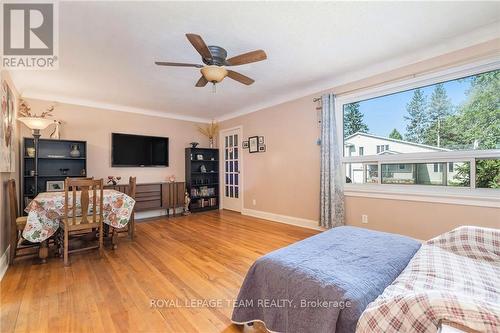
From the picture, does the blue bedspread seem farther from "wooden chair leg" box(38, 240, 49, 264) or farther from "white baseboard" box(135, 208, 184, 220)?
"white baseboard" box(135, 208, 184, 220)

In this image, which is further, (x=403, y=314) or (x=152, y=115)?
(x=152, y=115)

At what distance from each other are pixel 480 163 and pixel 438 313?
265 cm

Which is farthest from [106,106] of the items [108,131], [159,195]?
[159,195]

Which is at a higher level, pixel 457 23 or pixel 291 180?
pixel 457 23

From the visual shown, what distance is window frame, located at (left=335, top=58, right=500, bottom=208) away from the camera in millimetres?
2424

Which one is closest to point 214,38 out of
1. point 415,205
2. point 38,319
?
point 38,319

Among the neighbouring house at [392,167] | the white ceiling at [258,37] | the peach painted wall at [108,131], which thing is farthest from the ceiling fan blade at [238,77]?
the peach painted wall at [108,131]

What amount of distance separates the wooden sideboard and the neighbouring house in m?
3.57

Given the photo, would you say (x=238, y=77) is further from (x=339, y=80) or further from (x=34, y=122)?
(x=34, y=122)

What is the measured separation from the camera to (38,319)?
Result: 162 centimetres

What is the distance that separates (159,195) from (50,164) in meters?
1.93

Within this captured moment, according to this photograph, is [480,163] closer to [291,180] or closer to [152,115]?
[291,180]

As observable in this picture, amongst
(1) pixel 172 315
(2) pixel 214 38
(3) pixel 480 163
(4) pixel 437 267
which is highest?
(2) pixel 214 38

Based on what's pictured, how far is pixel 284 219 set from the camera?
441cm
